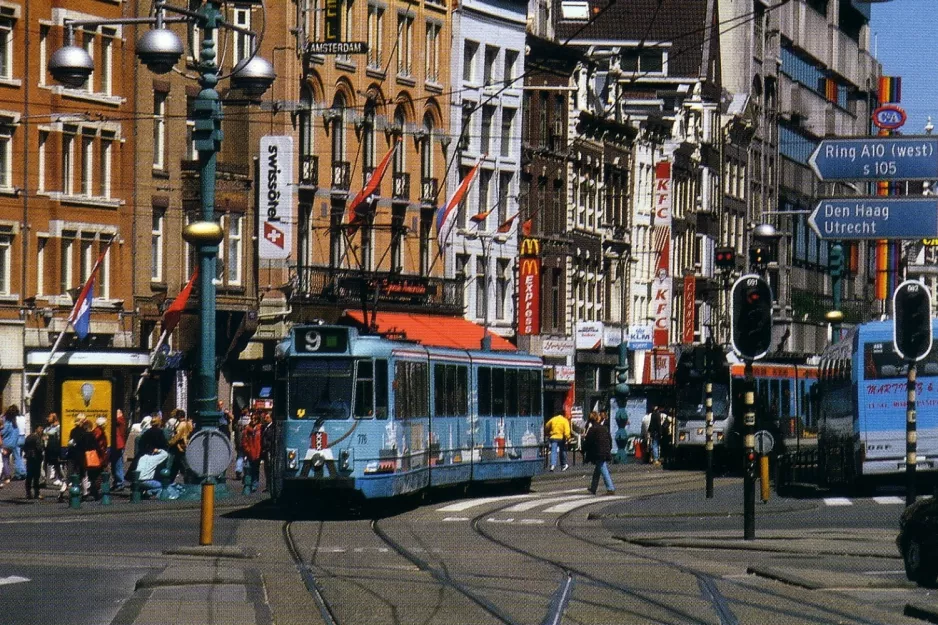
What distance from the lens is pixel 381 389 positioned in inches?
1308

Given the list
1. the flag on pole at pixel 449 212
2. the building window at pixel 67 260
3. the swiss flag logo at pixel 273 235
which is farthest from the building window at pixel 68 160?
the flag on pole at pixel 449 212

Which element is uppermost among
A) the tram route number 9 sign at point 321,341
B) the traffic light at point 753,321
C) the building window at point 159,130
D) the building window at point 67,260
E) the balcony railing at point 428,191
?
the building window at point 159,130

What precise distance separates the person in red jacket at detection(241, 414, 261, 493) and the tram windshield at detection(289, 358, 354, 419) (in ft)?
28.7

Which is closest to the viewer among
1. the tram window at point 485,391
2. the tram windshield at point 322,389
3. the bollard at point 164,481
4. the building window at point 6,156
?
the tram windshield at point 322,389

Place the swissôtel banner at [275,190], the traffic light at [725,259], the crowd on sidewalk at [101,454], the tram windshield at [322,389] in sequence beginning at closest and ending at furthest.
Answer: the tram windshield at [322,389]
the crowd on sidewalk at [101,454]
the traffic light at [725,259]
the swissôtel banner at [275,190]

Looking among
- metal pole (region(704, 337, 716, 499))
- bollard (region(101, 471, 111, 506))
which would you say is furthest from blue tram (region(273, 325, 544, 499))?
bollard (region(101, 471, 111, 506))

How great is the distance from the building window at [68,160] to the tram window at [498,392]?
16.2 meters

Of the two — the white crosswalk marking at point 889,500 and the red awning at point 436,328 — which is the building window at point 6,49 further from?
the white crosswalk marking at point 889,500

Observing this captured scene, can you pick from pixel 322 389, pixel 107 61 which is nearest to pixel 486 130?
pixel 107 61

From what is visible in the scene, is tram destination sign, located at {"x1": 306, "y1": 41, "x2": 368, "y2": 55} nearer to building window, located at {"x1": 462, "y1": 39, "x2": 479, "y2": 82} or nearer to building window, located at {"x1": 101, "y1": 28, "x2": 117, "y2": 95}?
building window, located at {"x1": 101, "y1": 28, "x2": 117, "y2": 95}

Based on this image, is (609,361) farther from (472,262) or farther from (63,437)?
(63,437)

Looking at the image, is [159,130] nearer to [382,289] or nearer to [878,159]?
[382,289]

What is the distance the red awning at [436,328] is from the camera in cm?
6271

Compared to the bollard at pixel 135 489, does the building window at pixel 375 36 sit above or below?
Result: above
